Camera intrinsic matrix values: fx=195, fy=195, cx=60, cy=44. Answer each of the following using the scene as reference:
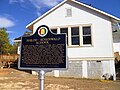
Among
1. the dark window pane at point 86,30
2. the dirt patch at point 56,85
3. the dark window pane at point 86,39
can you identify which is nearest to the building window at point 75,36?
the dark window pane at point 86,39

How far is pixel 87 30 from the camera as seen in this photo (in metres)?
19.0

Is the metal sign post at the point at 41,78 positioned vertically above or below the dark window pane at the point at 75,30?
below

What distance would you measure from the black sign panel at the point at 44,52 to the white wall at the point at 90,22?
12.1 meters

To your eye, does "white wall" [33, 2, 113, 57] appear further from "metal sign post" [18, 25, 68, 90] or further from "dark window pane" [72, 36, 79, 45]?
"metal sign post" [18, 25, 68, 90]

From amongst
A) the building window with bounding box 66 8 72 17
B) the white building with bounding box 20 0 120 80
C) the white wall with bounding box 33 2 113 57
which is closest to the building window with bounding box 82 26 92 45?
the white building with bounding box 20 0 120 80

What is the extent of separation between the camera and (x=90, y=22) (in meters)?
18.8

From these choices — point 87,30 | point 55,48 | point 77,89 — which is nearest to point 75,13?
point 87,30

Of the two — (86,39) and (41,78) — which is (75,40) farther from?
(41,78)

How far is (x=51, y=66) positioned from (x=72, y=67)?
41.0ft

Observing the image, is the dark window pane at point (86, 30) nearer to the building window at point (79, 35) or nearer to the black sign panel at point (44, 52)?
the building window at point (79, 35)

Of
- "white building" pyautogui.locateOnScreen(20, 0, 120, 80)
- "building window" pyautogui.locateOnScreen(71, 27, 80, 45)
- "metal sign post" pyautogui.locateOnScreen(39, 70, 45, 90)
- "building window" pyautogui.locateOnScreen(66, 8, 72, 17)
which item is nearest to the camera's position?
"metal sign post" pyautogui.locateOnScreen(39, 70, 45, 90)

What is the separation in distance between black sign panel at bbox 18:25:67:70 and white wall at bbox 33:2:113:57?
1211cm

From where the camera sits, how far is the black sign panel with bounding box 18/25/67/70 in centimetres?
634

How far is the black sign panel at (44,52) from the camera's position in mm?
6344
